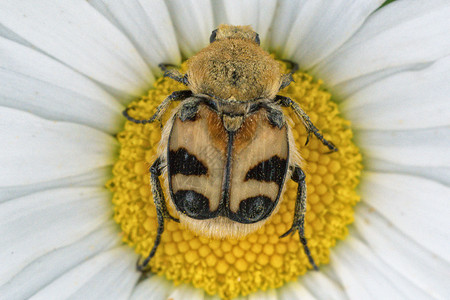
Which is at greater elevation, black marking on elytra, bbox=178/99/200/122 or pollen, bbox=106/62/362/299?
black marking on elytra, bbox=178/99/200/122

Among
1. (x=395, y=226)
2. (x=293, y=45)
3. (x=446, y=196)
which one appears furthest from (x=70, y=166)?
(x=446, y=196)

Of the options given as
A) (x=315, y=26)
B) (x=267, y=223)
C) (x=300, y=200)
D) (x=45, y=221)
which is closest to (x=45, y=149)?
(x=45, y=221)

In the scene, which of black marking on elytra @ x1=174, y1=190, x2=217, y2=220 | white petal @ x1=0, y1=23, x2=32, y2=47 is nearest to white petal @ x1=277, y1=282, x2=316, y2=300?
black marking on elytra @ x1=174, y1=190, x2=217, y2=220

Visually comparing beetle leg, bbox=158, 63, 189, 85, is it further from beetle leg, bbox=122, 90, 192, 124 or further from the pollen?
the pollen

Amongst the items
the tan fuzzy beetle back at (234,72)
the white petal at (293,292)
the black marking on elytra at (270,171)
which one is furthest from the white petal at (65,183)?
the white petal at (293,292)

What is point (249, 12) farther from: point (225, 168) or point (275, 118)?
point (225, 168)
